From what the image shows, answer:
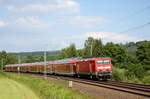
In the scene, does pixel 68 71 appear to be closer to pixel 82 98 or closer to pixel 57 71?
pixel 57 71

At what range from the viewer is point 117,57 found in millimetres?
115562

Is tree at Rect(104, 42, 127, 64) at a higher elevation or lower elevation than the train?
higher

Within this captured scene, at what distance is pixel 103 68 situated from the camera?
5009 cm

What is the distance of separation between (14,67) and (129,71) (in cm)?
8505

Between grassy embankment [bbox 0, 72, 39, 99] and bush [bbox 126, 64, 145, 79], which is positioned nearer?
grassy embankment [bbox 0, 72, 39, 99]

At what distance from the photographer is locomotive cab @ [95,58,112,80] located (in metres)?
49.3

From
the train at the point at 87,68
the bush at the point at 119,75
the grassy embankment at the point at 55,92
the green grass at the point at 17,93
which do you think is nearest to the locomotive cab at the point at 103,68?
the train at the point at 87,68

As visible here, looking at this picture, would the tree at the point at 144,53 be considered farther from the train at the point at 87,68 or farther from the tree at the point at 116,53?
the train at the point at 87,68

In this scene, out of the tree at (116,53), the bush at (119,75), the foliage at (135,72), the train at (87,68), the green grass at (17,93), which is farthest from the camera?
the tree at (116,53)

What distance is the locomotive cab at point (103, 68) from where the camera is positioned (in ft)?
162

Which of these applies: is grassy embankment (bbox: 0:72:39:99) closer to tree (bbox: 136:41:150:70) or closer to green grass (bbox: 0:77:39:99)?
green grass (bbox: 0:77:39:99)

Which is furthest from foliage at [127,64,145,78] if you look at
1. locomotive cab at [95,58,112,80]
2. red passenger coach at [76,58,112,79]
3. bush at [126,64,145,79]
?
locomotive cab at [95,58,112,80]

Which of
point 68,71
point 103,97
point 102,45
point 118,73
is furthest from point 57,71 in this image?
point 103,97

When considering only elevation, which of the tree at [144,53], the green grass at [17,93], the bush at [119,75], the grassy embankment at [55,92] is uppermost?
the tree at [144,53]
